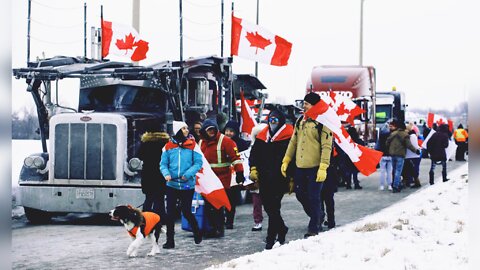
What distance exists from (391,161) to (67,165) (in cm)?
941

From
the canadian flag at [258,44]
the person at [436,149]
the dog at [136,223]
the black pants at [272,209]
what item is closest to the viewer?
the dog at [136,223]

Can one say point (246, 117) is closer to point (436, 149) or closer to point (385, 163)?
point (385, 163)

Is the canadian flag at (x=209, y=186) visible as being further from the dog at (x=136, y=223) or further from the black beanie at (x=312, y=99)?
the black beanie at (x=312, y=99)

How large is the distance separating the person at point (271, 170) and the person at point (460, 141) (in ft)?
87.9

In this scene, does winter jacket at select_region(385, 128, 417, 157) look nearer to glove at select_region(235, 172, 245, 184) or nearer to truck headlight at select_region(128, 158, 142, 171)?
truck headlight at select_region(128, 158, 142, 171)

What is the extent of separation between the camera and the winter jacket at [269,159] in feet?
31.9

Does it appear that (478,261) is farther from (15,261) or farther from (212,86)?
(212,86)

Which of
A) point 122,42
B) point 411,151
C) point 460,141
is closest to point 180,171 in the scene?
point 122,42

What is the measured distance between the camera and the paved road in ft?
29.2

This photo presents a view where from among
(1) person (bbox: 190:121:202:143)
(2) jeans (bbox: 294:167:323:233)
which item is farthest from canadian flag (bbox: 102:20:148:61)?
(2) jeans (bbox: 294:167:323:233)

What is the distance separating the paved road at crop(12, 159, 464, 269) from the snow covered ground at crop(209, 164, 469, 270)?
0.92 metres

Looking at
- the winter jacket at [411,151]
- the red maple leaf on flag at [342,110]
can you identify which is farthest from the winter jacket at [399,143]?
the red maple leaf on flag at [342,110]

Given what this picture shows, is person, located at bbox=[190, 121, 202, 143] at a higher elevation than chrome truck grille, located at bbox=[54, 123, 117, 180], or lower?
higher

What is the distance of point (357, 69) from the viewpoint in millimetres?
27031
